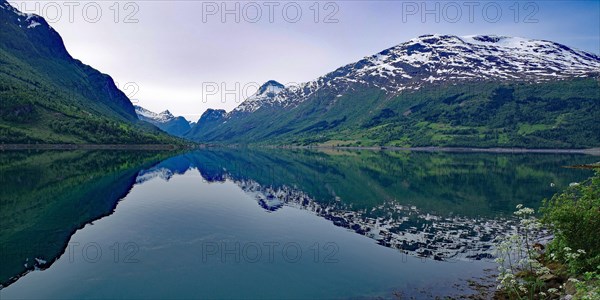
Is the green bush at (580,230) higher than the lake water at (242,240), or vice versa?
the green bush at (580,230)

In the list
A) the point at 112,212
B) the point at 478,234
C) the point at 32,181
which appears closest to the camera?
the point at 478,234

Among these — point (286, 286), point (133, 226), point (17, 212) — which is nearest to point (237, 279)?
point (286, 286)

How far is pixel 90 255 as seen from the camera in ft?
113

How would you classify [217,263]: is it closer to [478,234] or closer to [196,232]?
[196,232]

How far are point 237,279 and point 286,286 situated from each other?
13.7 feet

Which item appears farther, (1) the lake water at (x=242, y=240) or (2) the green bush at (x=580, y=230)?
(1) the lake water at (x=242, y=240)

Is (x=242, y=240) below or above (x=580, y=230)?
below

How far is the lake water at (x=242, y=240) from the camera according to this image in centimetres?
2812

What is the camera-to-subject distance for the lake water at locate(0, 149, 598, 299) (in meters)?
28.1

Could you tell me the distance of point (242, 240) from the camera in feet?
134

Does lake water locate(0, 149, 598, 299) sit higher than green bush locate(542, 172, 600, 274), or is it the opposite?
green bush locate(542, 172, 600, 274)

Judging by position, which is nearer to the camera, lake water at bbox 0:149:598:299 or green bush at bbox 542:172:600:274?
green bush at bbox 542:172:600:274

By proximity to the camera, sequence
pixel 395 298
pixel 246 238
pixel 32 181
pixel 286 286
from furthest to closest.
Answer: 1. pixel 32 181
2. pixel 246 238
3. pixel 286 286
4. pixel 395 298

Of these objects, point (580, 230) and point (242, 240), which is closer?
point (580, 230)
